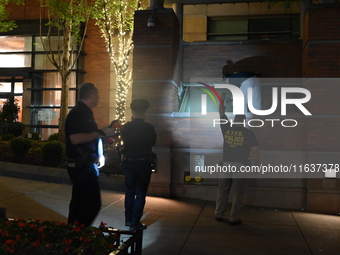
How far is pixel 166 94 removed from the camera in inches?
344

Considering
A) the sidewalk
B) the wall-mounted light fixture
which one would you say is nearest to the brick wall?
the wall-mounted light fixture

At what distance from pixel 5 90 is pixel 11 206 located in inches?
497

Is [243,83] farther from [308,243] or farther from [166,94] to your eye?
[308,243]

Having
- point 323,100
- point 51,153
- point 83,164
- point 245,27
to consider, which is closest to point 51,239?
point 83,164

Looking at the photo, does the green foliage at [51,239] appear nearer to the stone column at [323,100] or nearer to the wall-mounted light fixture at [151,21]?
the stone column at [323,100]

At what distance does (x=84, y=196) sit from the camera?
4512 mm

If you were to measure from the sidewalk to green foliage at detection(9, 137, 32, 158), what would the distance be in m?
1.99

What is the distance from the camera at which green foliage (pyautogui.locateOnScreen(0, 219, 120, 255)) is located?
3244 millimetres

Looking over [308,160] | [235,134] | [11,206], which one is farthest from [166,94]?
[11,206]

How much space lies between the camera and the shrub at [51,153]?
1038 centimetres

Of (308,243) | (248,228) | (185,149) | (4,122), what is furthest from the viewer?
(4,122)

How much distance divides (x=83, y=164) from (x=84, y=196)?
0.35 m

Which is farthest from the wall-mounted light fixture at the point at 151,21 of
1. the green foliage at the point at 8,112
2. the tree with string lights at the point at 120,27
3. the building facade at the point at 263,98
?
the green foliage at the point at 8,112

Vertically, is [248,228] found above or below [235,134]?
below
